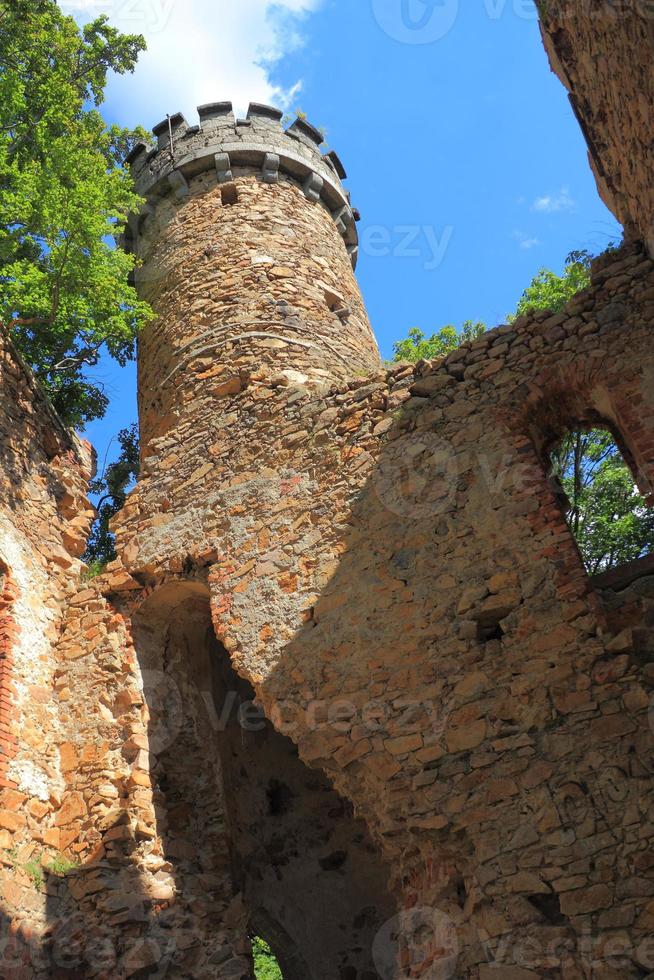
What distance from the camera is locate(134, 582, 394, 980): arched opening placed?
672cm

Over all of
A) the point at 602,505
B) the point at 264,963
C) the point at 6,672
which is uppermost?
the point at 602,505

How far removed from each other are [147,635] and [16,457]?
1924 mm

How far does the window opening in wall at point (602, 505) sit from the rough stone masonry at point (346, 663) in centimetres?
465

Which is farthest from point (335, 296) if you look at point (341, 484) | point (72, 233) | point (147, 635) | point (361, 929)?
point (361, 929)

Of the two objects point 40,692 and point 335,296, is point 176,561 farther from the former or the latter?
point 335,296

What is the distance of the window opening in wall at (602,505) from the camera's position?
1127 centimetres

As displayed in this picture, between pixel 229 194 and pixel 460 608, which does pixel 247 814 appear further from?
pixel 229 194

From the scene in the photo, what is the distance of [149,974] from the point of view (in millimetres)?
5727

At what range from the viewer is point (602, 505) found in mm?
12008

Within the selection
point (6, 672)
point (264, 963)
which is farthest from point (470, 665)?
point (264, 963)

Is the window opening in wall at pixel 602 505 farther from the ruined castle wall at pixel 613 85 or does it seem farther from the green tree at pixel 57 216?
the green tree at pixel 57 216

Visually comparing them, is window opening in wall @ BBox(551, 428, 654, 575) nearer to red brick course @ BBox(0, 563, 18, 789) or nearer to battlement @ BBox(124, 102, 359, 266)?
battlement @ BBox(124, 102, 359, 266)

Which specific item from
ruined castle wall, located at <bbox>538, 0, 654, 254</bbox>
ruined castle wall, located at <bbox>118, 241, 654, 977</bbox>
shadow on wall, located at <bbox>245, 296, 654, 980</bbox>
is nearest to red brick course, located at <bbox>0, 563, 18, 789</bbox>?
ruined castle wall, located at <bbox>118, 241, 654, 977</bbox>

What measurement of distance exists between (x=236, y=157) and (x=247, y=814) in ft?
26.1
